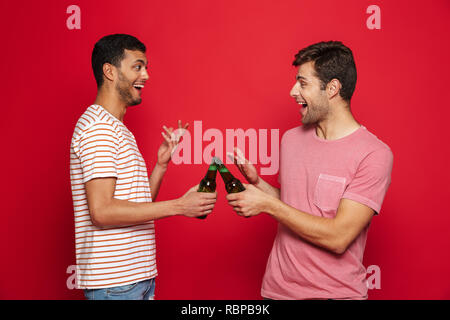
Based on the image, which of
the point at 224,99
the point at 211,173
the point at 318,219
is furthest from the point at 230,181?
the point at 224,99

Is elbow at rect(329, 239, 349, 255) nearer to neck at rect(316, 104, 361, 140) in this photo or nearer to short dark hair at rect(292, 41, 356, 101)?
neck at rect(316, 104, 361, 140)

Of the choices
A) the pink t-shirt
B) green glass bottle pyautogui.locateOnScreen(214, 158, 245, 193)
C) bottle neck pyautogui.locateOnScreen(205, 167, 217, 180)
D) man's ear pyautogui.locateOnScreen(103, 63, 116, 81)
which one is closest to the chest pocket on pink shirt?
the pink t-shirt

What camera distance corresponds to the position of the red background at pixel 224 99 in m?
2.65

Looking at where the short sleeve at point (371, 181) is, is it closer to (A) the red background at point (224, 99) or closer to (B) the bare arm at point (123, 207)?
(B) the bare arm at point (123, 207)

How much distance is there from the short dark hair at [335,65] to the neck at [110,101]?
829 millimetres

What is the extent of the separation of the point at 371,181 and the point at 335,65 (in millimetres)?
505

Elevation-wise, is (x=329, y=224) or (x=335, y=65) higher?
(x=335, y=65)

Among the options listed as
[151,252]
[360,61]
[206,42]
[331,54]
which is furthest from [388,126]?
[151,252]

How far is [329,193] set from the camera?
5.56 ft

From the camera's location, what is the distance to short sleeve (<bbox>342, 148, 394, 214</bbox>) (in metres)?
1.63

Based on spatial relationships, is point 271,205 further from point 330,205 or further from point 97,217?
point 97,217

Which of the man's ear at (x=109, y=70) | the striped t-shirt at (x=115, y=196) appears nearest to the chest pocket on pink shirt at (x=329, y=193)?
the striped t-shirt at (x=115, y=196)

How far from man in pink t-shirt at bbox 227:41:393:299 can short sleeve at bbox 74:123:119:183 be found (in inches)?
18.0

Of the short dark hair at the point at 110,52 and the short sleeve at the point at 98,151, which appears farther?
the short dark hair at the point at 110,52
